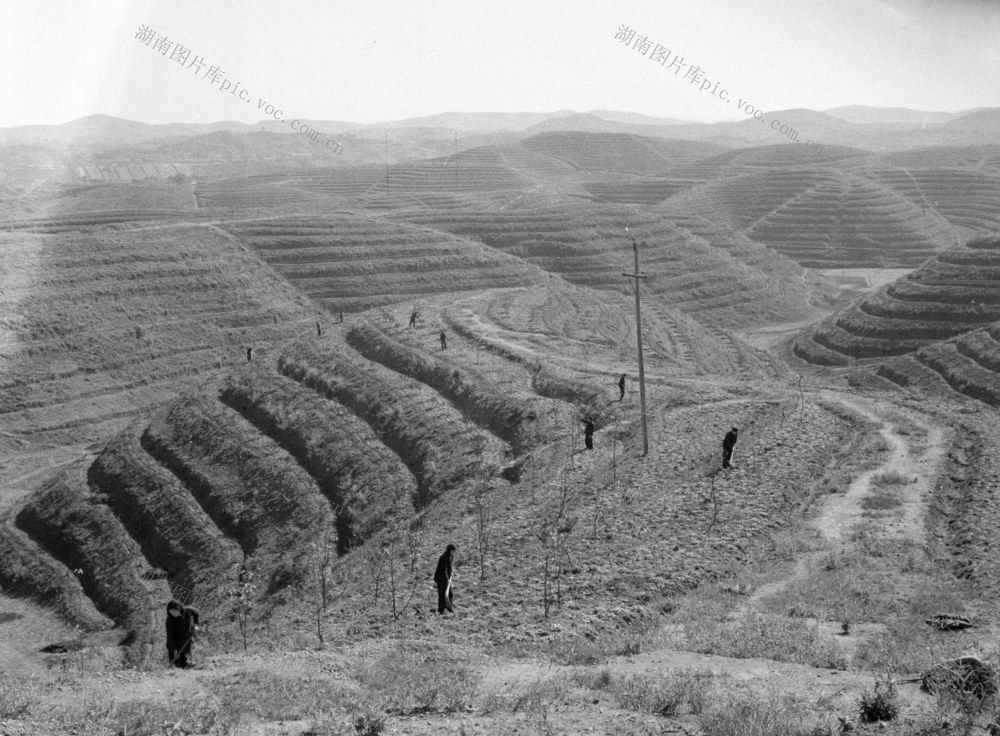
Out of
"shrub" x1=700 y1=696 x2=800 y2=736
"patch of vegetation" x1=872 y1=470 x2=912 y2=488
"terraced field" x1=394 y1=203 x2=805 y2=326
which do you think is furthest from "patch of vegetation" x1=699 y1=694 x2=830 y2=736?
"terraced field" x1=394 y1=203 x2=805 y2=326

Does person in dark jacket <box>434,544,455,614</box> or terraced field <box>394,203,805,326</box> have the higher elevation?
terraced field <box>394,203,805,326</box>

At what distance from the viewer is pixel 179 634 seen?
14938mm

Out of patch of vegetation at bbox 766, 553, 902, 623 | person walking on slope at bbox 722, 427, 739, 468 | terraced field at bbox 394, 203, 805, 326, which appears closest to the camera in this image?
patch of vegetation at bbox 766, 553, 902, 623

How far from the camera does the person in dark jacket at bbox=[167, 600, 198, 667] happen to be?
48.5ft

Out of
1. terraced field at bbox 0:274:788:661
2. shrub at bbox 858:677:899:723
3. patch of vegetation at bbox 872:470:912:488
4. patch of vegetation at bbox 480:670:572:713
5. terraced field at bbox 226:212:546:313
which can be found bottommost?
terraced field at bbox 0:274:788:661

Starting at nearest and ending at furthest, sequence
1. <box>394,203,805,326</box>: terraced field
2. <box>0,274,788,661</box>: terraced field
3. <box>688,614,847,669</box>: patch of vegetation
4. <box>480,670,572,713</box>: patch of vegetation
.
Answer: <box>480,670,572,713</box>: patch of vegetation
<box>688,614,847,669</box>: patch of vegetation
<box>0,274,788,661</box>: terraced field
<box>394,203,805,326</box>: terraced field

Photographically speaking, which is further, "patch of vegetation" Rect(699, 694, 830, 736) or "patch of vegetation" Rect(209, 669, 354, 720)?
"patch of vegetation" Rect(209, 669, 354, 720)

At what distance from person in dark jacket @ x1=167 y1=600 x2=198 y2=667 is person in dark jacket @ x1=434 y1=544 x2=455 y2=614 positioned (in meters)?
4.43

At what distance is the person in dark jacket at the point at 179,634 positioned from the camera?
48.5 ft

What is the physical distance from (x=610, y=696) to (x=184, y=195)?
5934 inches

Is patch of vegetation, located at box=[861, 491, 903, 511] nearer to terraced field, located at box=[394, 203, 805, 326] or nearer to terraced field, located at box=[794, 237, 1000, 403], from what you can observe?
terraced field, located at box=[794, 237, 1000, 403]

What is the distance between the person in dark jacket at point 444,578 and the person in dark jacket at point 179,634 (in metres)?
4.43

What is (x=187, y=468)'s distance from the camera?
4147 cm

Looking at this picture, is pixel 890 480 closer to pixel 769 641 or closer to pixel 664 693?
pixel 769 641
